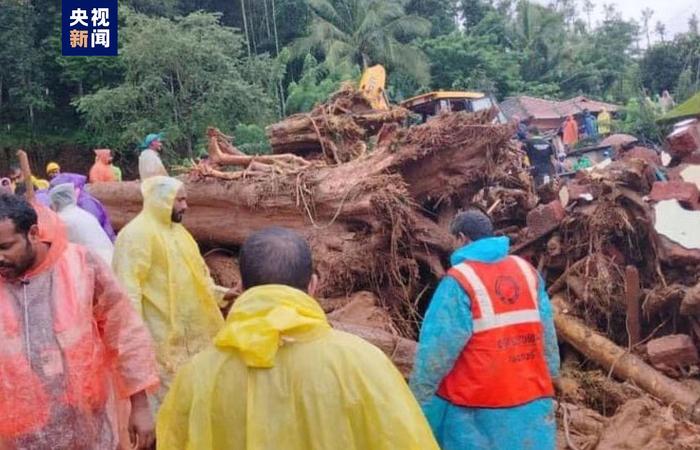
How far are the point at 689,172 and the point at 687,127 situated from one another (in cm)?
90

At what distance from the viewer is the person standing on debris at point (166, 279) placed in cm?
417

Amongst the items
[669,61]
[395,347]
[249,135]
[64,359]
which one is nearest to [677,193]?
[395,347]

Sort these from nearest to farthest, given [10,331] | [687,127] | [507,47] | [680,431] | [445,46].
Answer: [10,331]
[680,431]
[687,127]
[445,46]
[507,47]

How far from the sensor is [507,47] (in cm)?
3794

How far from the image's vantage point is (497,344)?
3.31 meters

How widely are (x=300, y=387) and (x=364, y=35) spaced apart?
29.9 m

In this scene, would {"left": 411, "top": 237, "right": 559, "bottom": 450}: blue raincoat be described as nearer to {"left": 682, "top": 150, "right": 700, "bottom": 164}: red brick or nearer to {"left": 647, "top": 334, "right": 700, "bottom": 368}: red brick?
{"left": 647, "top": 334, "right": 700, "bottom": 368}: red brick

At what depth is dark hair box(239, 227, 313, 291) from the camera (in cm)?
192

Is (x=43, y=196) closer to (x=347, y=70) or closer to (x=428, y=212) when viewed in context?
(x=428, y=212)

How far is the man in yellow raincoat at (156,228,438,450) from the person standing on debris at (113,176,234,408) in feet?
7.74

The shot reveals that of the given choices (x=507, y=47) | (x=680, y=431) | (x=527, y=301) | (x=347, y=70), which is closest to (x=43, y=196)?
(x=527, y=301)

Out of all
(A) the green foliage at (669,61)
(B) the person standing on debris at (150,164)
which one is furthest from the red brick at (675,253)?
(A) the green foliage at (669,61)

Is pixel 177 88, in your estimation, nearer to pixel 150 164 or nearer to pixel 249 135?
pixel 249 135

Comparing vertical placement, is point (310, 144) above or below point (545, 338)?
above
